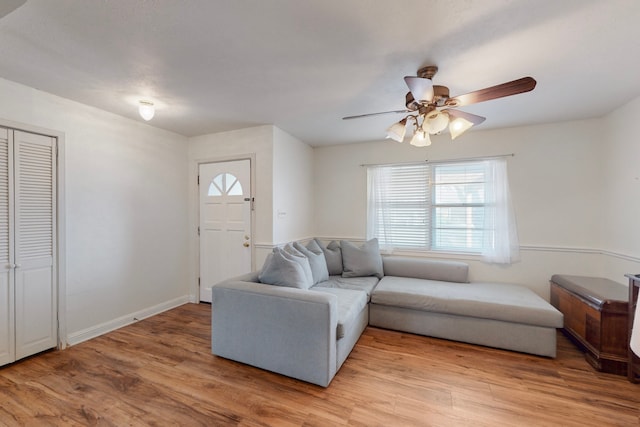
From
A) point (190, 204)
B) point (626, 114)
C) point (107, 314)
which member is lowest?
point (107, 314)

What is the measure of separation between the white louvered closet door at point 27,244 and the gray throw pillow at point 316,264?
2.41 m

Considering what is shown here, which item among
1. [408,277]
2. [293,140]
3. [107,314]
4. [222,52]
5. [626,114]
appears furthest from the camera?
[293,140]

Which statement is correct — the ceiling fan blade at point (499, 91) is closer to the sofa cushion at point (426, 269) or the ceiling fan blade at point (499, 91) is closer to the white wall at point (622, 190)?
the white wall at point (622, 190)

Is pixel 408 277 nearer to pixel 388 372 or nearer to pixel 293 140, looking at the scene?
pixel 388 372

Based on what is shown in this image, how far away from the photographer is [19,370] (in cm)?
218

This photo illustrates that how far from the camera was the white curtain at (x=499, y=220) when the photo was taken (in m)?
3.38

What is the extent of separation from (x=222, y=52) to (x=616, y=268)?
436 centimetres

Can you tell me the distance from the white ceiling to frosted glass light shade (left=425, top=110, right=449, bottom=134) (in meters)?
0.35

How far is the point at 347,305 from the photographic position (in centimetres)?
245

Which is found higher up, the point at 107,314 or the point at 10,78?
the point at 10,78

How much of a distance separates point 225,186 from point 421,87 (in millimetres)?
2817

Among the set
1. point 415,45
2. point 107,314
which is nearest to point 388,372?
point 415,45

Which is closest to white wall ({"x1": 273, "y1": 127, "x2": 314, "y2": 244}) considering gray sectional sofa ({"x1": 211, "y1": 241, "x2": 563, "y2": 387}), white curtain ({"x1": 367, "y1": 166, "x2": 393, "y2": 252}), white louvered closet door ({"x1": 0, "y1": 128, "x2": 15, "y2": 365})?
gray sectional sofa ({"x1": 211, "y1": 241, "x2": 563, "y2": 387})

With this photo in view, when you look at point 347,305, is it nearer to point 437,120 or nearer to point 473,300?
point 473,300
